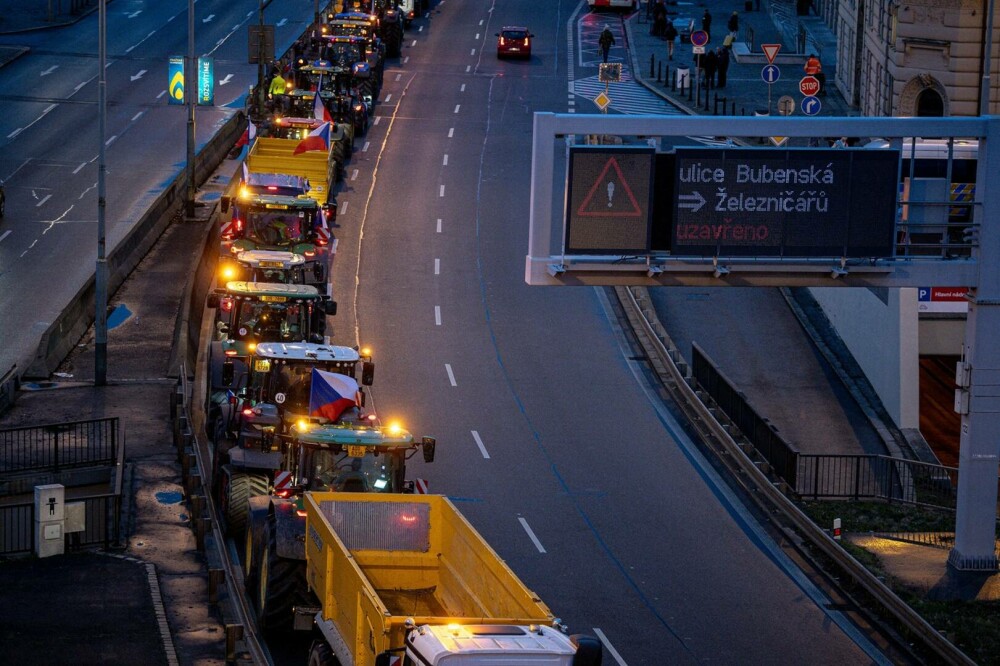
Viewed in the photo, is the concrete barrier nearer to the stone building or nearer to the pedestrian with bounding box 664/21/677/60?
the pedestrian with bounding box 664/21/677/60

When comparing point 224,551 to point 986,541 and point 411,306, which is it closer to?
point 986,541

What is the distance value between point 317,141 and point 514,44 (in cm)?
2923

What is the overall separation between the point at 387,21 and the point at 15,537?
5377 centimetres

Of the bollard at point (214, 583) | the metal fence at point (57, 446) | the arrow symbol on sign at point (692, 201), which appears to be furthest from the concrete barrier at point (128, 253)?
the arrow symbol on sign at point (692, 201)

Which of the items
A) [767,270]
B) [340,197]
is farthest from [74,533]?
[340,197]

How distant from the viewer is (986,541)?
98.1 feet

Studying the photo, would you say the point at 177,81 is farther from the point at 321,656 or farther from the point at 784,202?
the point at 321,656

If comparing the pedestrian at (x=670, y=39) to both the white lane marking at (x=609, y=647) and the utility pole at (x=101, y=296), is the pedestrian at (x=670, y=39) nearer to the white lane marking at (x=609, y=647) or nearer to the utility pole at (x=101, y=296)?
the utility pole at (x=101, y=296)

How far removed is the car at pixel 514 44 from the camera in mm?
80000

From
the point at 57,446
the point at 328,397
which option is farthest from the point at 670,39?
the point at 328,397

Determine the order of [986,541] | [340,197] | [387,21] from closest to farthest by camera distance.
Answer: [986,541] → [340,197] → [387,21]

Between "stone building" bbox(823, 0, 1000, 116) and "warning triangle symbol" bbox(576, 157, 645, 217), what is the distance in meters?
27.5

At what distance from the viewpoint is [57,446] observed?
32531 millimetres

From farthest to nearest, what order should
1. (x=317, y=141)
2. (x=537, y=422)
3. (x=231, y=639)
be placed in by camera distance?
(x=317, y=141) < (x=537, y=422) < (x=231, y=639)
